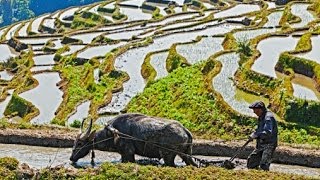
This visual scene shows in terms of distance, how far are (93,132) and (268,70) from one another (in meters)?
12.9

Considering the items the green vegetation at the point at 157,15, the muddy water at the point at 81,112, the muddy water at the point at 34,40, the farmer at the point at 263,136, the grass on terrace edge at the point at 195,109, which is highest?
the farmer at the point at 263,136

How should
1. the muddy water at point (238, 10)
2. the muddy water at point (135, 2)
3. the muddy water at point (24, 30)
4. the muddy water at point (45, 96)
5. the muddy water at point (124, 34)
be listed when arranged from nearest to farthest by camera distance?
the muddy water at point (45, 96)
the muddy water at point (124, 34)
the muddy water at point (238, 10)
the muddy water at point (24, 30)
the muddy water at point (135, 2)

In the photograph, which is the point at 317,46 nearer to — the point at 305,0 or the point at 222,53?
the point at 222,53

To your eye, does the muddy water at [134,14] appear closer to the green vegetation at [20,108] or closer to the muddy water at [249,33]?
the muddy water at [249,33]

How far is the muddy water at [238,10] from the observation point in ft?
161

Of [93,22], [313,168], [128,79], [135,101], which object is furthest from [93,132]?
[93,22]

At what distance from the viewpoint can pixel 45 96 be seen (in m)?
29.9

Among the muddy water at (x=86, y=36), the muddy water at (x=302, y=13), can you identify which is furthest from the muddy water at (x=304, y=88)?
the muddy water at (x=86, y=36)

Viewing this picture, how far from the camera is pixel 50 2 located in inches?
5276

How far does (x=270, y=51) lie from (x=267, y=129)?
57.0ft

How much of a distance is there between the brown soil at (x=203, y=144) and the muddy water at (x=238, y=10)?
34.3 m

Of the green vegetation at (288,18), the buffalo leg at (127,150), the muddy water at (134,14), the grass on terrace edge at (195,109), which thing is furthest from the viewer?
the muddy water at (134,14)

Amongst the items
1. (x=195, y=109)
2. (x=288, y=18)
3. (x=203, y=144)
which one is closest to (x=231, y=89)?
(x=195, y=109)

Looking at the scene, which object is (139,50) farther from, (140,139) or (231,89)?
(140,139)
